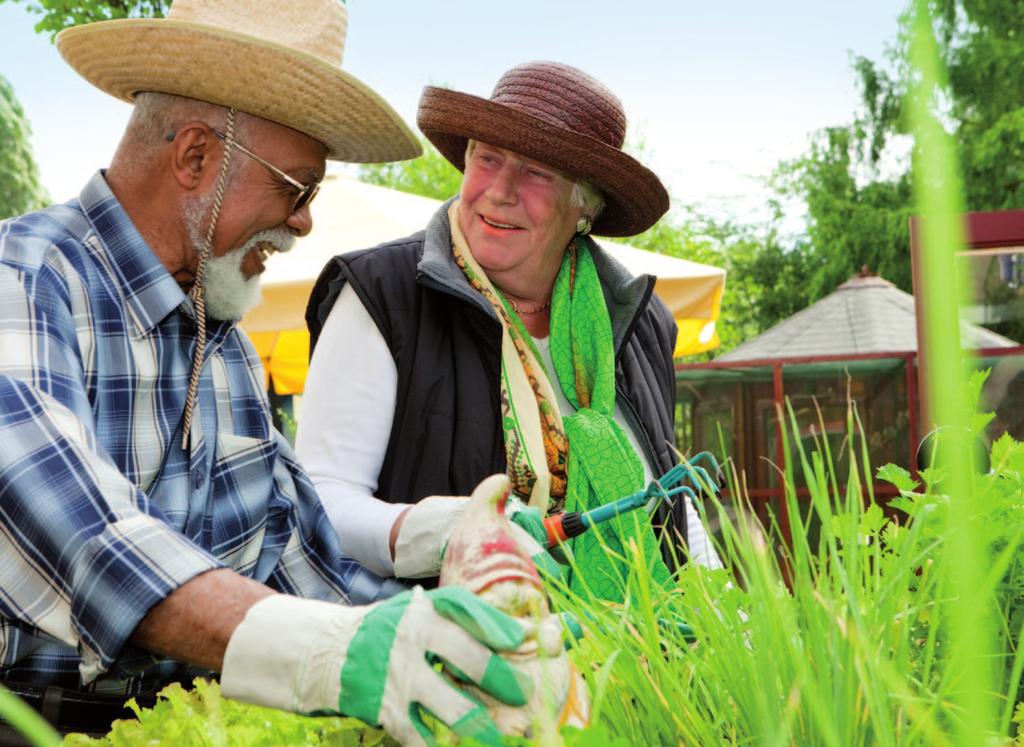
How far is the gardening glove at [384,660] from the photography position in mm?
905

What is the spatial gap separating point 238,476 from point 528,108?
1329 mm

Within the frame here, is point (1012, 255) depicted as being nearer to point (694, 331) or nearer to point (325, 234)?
point (694, 331)

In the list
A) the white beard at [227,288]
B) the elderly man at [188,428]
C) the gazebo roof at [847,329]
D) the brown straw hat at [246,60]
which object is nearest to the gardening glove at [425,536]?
the elderly man at [188,428]

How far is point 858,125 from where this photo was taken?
86.2 ft

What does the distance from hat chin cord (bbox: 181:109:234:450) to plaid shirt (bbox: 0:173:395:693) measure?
0.02 m

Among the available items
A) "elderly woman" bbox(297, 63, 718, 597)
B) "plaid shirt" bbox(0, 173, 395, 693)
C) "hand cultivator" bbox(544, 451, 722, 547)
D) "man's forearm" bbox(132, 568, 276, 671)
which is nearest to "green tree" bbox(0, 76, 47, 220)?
"elderly woman" bbox(297, 63, 718, 597)

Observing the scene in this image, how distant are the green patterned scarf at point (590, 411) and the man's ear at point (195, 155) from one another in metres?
1.03

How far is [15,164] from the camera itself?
103ft

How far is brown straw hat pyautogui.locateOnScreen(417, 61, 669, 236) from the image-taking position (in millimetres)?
2695

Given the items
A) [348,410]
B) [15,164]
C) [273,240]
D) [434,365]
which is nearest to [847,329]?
[434,365]

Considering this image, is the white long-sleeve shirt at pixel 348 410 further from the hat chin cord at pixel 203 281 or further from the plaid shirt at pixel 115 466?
the hat chin cord at pixel 203 281

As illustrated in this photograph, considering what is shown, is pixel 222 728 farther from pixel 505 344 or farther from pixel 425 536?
pixel 505 344

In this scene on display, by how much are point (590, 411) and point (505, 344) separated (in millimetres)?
280

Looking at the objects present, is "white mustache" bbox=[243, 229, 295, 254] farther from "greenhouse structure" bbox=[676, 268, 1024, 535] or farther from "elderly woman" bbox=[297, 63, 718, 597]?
"greenhouse structure" bbox=[676, 268, 1024, 535]
